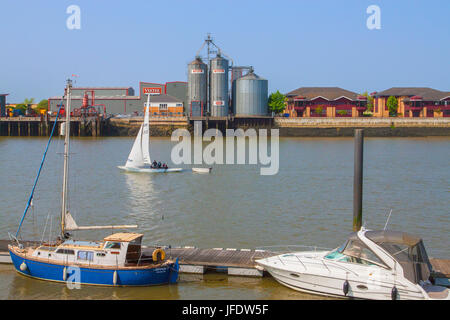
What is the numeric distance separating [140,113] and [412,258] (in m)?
120

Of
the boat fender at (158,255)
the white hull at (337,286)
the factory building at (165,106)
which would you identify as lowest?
the white hull at (337,286)

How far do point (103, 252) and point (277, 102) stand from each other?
118 metres

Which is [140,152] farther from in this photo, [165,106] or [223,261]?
[165,106]

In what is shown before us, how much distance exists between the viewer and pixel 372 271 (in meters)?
18.3

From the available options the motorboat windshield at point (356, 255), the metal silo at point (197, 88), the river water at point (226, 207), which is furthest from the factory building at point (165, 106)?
the motorboat windshield at point (356, 255)

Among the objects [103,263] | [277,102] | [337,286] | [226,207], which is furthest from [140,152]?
[277,102]

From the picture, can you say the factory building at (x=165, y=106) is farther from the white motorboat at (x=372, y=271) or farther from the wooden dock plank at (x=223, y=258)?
the white motorboat at (x=372, y=271)

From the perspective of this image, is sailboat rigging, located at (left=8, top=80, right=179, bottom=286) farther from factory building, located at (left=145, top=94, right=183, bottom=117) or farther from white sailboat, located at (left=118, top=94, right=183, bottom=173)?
factory building, located at (left=145, top=94, right=183, bottom=117)

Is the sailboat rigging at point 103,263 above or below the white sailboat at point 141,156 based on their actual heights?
below

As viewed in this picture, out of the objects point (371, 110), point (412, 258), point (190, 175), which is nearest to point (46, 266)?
point (412, 258)

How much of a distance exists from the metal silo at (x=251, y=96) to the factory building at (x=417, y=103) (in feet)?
111

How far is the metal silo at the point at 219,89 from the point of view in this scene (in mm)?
119938
